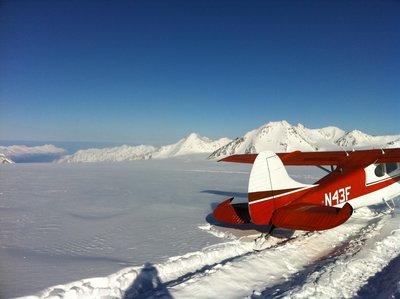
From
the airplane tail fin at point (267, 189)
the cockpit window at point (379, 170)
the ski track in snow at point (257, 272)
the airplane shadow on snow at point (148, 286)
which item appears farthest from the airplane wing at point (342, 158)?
the airplane shadow on snow at point (148, 286)

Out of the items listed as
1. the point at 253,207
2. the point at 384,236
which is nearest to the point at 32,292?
the point at 253,207

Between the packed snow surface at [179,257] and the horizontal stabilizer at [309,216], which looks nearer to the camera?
the packed snow surface at [179,257]

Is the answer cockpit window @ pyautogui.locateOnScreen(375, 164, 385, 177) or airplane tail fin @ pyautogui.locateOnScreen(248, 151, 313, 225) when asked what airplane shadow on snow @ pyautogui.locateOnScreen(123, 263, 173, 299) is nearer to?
airplane tail fin @ pyautogui.locateOnScreen(248, 151, 313, 225)

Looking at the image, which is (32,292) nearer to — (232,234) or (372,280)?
(232,234)

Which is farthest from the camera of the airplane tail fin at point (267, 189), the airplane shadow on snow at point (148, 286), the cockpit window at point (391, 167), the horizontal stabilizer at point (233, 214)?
the cockpit window at point (391, 167)

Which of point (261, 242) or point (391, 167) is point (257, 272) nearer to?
point (261, 242)

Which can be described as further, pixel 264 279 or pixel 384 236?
pixel 384 236

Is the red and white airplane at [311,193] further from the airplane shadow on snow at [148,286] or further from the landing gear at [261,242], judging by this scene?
the airplane shadow on snow at [148,286]
